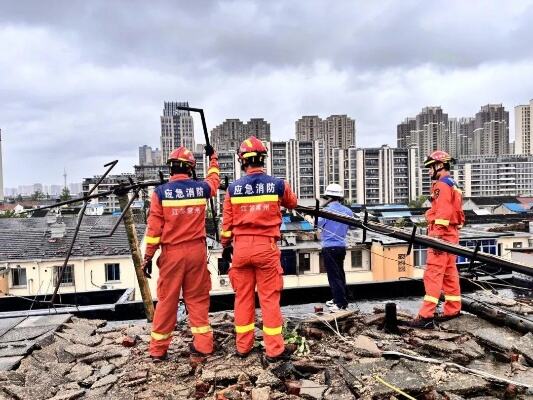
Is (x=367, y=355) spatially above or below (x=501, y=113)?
below

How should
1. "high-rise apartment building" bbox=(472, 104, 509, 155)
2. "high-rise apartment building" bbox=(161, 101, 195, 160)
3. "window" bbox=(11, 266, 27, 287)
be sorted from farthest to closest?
"high-rise apartment building" bbox=(472, 104, 509, 155)
"high-rise apartment building" bbox=(161, 101, 195, 160)
"window" bbox=(11, 266, 27, 287)

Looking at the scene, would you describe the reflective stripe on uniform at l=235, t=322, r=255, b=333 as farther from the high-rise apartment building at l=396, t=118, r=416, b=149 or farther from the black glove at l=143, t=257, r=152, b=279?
the high-rise apartment building at l=396, t=118, r=416, b=149

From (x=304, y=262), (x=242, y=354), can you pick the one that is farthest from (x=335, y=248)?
(x=304, y=262)

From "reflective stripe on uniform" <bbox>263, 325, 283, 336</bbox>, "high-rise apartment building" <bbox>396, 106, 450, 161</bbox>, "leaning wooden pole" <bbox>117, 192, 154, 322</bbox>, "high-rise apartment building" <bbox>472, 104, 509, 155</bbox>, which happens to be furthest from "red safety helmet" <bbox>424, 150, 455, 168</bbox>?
"high-rise apartment building" <bbox>472, 104, 509, 155</bbox>

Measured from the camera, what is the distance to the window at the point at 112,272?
2652 centimetres

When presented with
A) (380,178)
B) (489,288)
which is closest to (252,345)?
(489,288)

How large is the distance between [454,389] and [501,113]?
165 meters

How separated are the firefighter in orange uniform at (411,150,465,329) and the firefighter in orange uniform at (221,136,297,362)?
2151 mm

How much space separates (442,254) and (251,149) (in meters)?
2.89

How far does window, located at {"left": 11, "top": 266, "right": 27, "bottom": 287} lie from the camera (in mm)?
25938

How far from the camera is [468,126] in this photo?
16025 cm

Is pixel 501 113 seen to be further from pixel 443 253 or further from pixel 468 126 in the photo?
pixel 443 253

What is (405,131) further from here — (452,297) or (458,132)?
(452,297)

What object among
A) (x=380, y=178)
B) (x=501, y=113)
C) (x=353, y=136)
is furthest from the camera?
(x=501, y=113)
